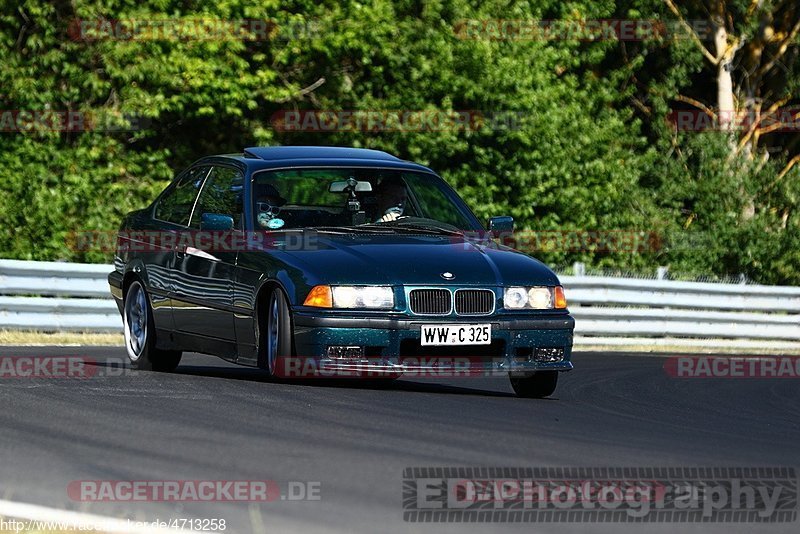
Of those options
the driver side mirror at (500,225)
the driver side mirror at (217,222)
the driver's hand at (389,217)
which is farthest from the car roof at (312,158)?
the driver side mirror at (500,225)

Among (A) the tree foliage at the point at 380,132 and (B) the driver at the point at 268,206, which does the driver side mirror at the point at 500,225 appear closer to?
(B) the driver at the point at 268,206

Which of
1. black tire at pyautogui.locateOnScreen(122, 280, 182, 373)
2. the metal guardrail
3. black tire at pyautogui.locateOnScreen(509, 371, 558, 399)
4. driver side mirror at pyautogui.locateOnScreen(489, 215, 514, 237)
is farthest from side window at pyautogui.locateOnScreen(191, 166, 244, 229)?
the metal guardrail

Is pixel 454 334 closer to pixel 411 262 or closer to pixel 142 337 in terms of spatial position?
pixel 411 262

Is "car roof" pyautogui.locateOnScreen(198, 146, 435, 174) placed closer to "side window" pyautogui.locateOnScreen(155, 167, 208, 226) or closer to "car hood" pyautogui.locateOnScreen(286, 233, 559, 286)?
"side window" pyautogui.locateOnScreen(155, 167, 208, 226)

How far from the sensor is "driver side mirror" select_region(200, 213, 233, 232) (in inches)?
418

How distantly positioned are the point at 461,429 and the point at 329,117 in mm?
20225

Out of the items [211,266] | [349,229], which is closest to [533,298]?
[349,229]

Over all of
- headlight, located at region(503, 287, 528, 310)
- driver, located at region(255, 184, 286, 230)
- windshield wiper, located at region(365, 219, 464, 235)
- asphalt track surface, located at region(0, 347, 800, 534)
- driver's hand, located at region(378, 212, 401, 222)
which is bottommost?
asphalt track surface, located at region(0, 347, 800, 534)

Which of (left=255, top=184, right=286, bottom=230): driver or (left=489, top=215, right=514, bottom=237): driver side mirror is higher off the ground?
(left=255, top=184, right=286, bottom=230): driver

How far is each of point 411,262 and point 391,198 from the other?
1386mm

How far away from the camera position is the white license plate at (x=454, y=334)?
9.72 meters

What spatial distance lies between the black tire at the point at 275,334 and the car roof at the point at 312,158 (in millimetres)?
1394

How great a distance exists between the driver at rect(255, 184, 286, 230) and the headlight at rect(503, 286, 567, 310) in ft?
5.65

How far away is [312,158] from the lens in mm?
11305
